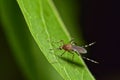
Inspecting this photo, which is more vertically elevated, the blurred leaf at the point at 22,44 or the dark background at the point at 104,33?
the blurred leaf at the point at 22,44

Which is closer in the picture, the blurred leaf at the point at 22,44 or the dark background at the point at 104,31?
the blurred leaf at the point at 22,44

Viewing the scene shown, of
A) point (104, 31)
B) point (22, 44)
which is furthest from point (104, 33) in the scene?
point (22, 44)

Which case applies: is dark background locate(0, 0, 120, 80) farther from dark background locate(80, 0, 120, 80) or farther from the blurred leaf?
the blurred leaf

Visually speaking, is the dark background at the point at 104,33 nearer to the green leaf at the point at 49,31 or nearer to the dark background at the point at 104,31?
the dark background at the point at 104,31

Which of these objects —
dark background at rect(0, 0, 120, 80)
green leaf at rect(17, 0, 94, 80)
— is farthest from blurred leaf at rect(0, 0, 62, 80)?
dark background at rect(0, 0, 120, 80)

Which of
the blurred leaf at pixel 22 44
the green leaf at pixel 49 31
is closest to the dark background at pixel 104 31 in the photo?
the blurred leaf at pixel 22 44

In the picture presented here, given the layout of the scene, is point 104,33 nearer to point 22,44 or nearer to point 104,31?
point 104,31

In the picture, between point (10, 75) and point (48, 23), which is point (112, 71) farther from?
point (48, 23)
